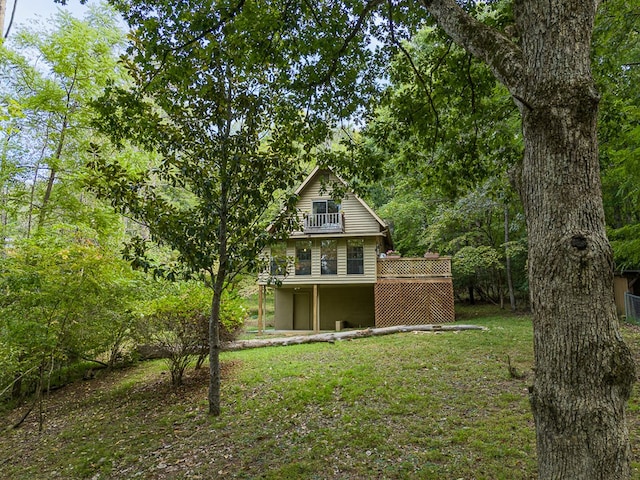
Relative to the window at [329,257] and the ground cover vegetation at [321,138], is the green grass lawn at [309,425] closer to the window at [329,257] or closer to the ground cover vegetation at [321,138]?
the ground cover vegetation at [321,138]

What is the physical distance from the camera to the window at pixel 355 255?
52.5ft

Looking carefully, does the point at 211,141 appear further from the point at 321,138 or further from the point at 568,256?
the point at 568,256

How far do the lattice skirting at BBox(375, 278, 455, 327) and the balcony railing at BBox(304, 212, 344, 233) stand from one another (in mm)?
3363

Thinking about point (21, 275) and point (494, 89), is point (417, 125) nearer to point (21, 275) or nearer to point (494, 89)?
point (494, 89)

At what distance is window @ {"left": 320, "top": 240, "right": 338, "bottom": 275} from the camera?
1634 centimetres

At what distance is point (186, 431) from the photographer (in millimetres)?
4895

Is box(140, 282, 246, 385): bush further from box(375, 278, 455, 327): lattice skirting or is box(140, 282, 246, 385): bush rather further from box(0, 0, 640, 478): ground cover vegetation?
box(375, 278, 455, 327): lattice skirting

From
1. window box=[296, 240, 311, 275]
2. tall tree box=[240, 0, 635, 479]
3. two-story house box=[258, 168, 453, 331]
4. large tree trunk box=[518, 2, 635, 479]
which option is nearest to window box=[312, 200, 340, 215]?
two-story house box=[258, 168, 453, 331]

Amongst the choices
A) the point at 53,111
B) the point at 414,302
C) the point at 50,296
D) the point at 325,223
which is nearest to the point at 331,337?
the point at 414,302

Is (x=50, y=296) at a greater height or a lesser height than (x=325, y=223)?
lesser

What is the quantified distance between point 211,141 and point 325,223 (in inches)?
436

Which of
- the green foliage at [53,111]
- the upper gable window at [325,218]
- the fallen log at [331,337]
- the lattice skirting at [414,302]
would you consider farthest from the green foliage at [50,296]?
the lattice skirting at [414,302]

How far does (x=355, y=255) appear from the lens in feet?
53.3

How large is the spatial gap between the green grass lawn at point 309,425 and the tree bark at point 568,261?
1.74 metres
